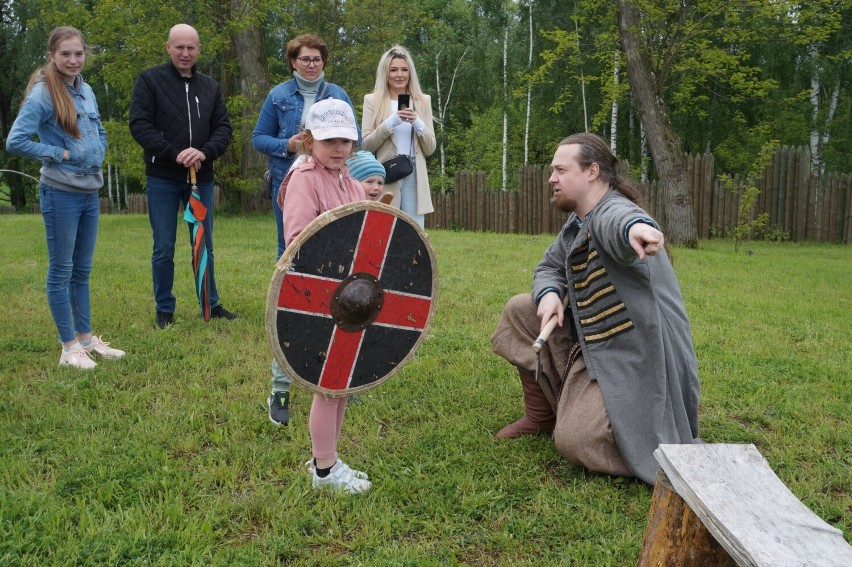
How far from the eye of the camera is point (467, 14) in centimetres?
3644

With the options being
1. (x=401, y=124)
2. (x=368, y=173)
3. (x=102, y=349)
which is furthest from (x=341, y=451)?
(x=102, y=349)

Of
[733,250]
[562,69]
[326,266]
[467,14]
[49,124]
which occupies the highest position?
[467,14]

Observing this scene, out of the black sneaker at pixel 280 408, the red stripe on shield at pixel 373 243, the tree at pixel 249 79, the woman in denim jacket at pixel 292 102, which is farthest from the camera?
the tree at pixel 249 79

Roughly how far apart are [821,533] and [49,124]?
454 centimetres

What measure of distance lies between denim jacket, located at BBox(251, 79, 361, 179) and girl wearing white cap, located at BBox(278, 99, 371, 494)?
61.2 inches

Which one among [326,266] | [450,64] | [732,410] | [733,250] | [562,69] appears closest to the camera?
[326,266]

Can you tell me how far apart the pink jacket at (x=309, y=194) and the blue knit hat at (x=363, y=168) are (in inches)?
17.0

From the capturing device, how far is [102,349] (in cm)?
481

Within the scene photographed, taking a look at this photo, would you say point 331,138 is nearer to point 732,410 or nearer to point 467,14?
point 732,410

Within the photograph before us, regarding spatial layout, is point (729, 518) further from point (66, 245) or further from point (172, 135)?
point (172, 135)

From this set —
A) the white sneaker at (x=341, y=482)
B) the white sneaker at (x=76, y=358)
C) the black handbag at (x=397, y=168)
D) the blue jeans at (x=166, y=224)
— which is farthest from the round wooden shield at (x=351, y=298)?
the blue jeans at (x=166, y=224)

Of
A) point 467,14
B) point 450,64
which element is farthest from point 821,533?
point 467,14

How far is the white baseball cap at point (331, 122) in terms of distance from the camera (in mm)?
2805

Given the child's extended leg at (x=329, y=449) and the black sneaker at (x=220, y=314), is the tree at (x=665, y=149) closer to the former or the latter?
the black sneaker at (x=220, y=314)
